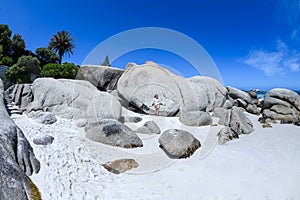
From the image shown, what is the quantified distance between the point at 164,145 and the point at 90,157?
6.80ft

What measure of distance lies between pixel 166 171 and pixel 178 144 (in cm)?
101

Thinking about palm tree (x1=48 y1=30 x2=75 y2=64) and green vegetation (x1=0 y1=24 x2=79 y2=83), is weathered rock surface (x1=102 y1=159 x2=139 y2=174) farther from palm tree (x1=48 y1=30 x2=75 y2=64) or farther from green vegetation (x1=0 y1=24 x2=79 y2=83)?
palm tree (x1=48 y1=30 x2=75 y2=64)

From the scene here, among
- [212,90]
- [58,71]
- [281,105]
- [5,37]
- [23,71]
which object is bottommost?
[281,105]

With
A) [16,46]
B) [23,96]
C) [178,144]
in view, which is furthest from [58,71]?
[178,144]

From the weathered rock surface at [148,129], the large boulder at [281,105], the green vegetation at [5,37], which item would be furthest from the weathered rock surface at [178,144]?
the green vegetation at [5,37]

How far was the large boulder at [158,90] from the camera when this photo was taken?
991cm

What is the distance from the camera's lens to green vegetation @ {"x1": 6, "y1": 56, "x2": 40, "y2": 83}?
17.5m

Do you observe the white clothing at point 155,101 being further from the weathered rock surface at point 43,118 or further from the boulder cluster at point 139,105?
the weathered rock surface at point 43,118

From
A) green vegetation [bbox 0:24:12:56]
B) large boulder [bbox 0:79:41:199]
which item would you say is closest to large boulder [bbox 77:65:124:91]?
large boulder [bbox 0:79:41:199]

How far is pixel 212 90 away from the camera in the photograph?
1299 cm

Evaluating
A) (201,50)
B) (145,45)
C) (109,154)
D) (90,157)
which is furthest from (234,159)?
(145,45)

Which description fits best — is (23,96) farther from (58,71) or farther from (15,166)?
(58,71)

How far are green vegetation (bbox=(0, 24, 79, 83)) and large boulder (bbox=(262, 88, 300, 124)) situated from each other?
13.7 metres

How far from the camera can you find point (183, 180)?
12.7 feet
